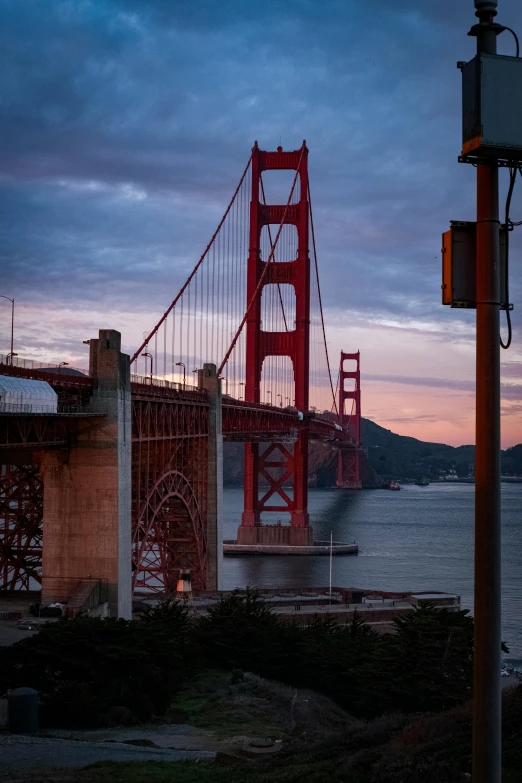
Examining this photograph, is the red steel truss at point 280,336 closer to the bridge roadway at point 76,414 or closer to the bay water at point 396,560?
the bay water at point 396,560

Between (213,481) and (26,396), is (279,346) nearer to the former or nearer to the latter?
(213,481)

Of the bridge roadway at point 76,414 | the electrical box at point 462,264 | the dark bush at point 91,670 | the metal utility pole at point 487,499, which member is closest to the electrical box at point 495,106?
the metal utility pole at point 487,499

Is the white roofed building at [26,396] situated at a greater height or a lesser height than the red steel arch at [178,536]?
greater

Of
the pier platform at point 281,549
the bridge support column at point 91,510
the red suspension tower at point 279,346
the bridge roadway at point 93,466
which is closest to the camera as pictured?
the bridge roadway at point 93,466

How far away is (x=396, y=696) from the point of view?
58.8ft

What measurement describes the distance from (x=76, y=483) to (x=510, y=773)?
18.4m

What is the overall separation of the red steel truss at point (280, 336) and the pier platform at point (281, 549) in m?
2.27

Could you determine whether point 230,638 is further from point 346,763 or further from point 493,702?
point 493,702

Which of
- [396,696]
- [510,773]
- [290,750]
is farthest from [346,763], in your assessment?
[396,696]

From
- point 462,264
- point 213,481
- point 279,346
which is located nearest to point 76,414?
point 213,481

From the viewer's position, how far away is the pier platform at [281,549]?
6838 centimetres

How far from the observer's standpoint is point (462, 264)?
4.39 metres

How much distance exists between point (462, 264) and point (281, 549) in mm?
65535

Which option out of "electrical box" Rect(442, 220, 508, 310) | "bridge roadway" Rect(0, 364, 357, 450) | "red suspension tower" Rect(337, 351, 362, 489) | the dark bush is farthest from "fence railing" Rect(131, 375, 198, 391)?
"red suspension tower" Rect(337, 351, 362, 489)
